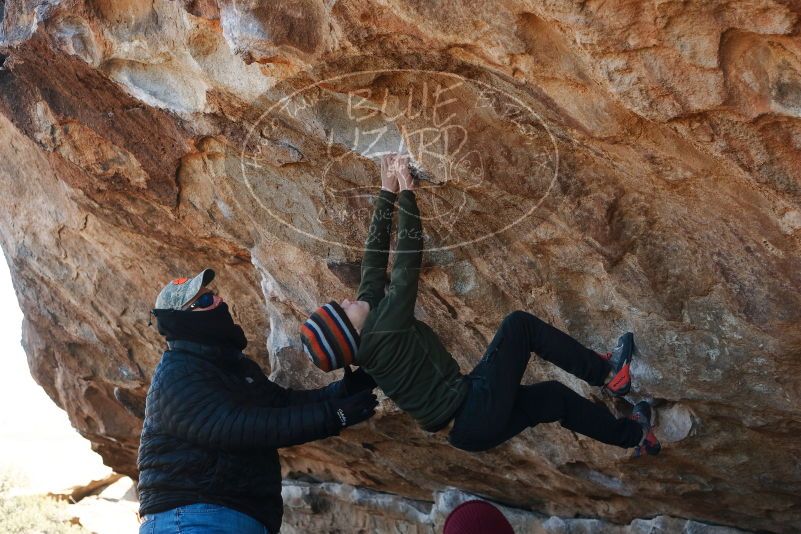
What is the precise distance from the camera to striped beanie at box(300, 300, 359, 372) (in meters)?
3.52

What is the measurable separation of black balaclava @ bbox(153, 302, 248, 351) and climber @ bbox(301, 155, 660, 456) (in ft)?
1.18

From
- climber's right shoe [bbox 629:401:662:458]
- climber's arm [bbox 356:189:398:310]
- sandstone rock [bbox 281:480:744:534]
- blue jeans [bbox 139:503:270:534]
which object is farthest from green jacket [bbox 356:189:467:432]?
sandstone rock [bbox 281:480:744:534]

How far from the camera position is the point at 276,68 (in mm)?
3713

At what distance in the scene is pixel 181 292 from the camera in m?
3.65

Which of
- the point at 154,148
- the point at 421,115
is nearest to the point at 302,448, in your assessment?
the point at 154,148

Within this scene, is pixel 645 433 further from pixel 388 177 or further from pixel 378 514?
pixel 378 514

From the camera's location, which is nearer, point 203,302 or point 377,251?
point 203,302

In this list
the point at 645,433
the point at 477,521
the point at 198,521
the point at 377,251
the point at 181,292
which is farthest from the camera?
the point at 645,433

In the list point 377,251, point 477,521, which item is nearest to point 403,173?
point 377,251

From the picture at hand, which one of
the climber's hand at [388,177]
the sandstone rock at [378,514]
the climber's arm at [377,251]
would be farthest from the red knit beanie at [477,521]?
the sandstone rock at [378,514]

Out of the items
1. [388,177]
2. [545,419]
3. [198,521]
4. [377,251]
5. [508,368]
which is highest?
[388,177]

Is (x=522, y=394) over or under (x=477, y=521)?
over

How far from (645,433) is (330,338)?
5.09 ft

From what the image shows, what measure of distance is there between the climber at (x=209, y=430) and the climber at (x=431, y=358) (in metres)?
0.21
